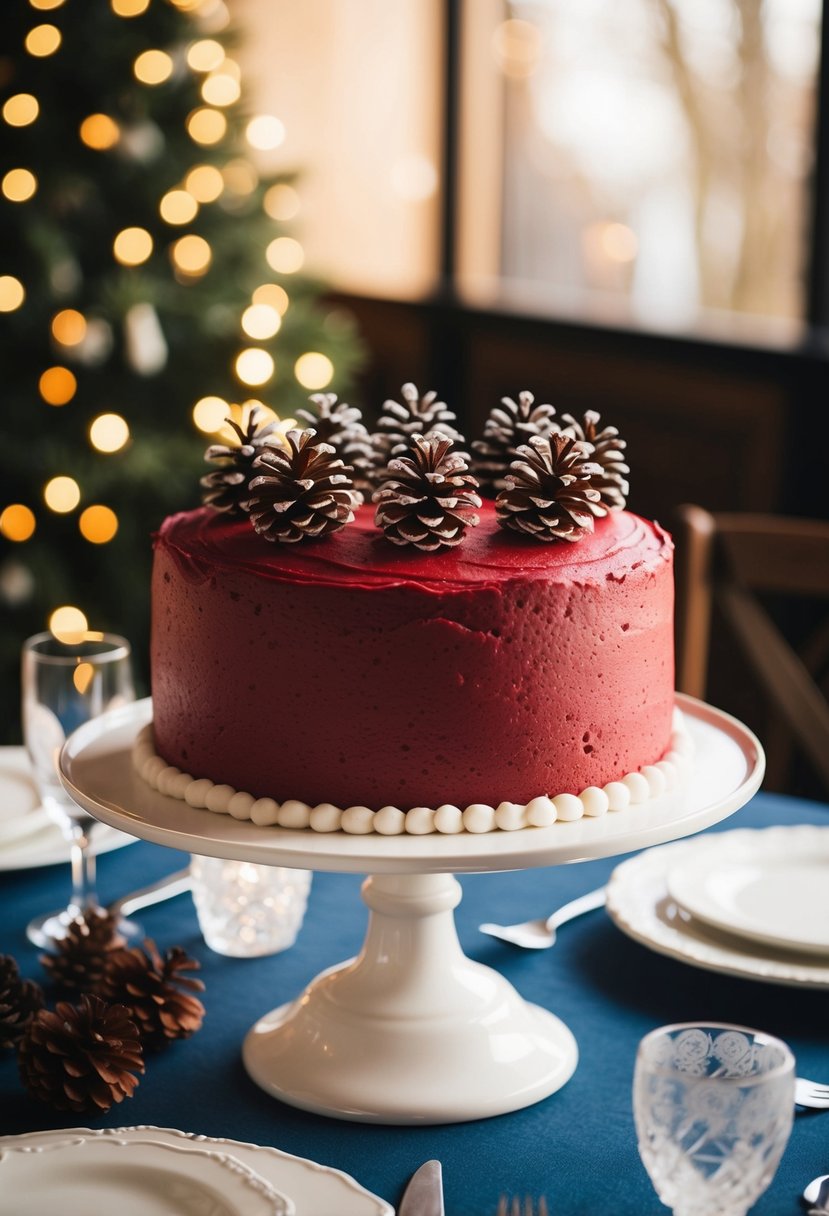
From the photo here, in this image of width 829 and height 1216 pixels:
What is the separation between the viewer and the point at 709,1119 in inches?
34.1

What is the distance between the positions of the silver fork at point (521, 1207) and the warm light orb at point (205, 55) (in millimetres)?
2993

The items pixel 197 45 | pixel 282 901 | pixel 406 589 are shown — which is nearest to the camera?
pixel 406 589

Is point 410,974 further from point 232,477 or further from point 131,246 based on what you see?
point 131,246

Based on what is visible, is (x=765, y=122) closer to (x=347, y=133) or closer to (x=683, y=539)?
(x=347, y=133)

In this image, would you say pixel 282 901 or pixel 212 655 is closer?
pixel 212 655

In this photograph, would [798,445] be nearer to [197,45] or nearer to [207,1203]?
[197,45]

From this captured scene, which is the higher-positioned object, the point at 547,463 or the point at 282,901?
the point at 547,463

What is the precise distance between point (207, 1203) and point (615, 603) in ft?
1.78

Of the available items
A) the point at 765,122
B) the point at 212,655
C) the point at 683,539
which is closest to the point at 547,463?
the point at 212,655

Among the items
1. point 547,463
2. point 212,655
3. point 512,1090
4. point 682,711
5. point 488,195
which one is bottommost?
point 512,1090

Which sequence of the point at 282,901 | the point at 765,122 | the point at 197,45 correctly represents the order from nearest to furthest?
1. the point at 282,901
2. the point at 197,45
3. the point at 765,122

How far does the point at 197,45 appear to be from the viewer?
3.42 meters

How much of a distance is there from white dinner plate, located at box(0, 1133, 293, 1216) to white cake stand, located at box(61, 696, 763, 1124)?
180 mm

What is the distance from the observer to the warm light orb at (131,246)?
11.2 ft
